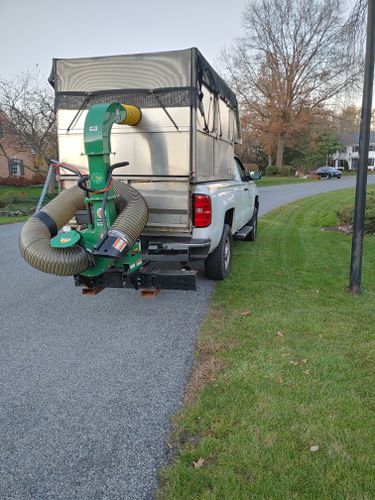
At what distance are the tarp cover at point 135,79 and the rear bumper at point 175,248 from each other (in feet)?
5.55

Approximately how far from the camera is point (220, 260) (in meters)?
6.08

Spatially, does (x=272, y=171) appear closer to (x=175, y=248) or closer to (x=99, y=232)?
(x=175, y=248)

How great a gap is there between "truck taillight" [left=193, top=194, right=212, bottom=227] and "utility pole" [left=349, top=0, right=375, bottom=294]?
1940 mm

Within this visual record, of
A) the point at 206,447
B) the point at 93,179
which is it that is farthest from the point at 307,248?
the point at 206,447

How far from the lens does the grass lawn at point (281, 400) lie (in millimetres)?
2348

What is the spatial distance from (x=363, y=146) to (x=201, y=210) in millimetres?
2186

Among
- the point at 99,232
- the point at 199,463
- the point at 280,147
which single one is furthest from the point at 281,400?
the point at 280,147

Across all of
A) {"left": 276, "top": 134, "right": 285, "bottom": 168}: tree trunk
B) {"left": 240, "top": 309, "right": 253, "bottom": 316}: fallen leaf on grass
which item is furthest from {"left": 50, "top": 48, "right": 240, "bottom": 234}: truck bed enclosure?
{"left": 276, "top": 134, "right": 285, "bottom": 168}: tree trunk

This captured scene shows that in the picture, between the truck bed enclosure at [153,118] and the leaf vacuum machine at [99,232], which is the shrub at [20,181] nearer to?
the truck bed enclosure at [153,118]

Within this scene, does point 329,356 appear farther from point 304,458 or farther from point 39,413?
point 39,413

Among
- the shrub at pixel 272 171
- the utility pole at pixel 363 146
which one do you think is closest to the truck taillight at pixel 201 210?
the utility pole at pixel 363 146

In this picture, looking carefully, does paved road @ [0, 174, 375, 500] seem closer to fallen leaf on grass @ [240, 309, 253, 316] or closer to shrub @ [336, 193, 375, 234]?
fallen leaf on grass @ [240, 309, 253, 316]

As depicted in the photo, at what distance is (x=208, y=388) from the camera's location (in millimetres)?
3299

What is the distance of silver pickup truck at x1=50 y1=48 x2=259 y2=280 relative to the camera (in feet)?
16.7
